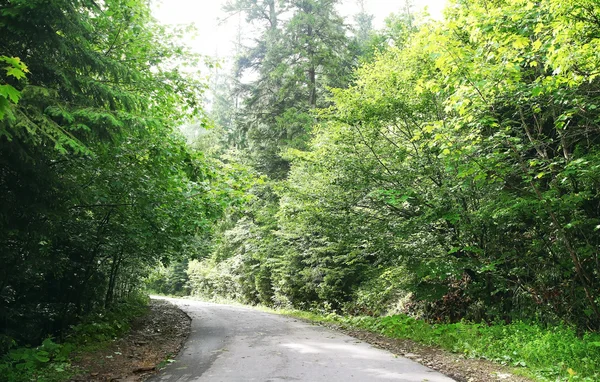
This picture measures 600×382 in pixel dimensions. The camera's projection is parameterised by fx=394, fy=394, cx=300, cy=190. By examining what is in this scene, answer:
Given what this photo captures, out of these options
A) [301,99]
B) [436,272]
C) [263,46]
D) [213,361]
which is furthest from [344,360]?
[263,46]

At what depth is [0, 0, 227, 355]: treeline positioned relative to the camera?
5.46m

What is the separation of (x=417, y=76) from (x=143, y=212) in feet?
24.4

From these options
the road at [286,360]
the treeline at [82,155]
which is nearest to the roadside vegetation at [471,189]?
the road at [286,360]

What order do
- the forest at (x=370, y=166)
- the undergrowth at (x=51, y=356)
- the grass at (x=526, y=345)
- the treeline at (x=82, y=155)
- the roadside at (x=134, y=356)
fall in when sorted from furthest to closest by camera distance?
the roadside at (x=134, y=356)
the undergrowth at (x=51, y=356)
the grass at (x=526, y=345)
the forest at (x=370, y=166)
the treeline at (x=82, y=155)

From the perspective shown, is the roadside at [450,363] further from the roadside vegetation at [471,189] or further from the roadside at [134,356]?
the roadside at [134,356]

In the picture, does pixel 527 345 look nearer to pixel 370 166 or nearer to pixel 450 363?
pixel 450 363

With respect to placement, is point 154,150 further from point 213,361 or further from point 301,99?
point 301,99

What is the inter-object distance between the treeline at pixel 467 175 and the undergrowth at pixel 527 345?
0.98 m

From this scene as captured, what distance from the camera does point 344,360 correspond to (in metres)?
7.22

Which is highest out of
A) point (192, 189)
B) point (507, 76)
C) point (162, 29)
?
point (162, 29)

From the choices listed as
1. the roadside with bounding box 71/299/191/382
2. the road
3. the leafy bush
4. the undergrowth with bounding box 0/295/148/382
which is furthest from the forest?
the road

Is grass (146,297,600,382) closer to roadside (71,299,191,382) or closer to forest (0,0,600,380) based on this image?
forest (0,0,600,380)

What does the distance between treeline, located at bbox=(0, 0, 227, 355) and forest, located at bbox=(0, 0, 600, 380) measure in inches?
1.6

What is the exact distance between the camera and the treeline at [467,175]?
6121 millimetres
